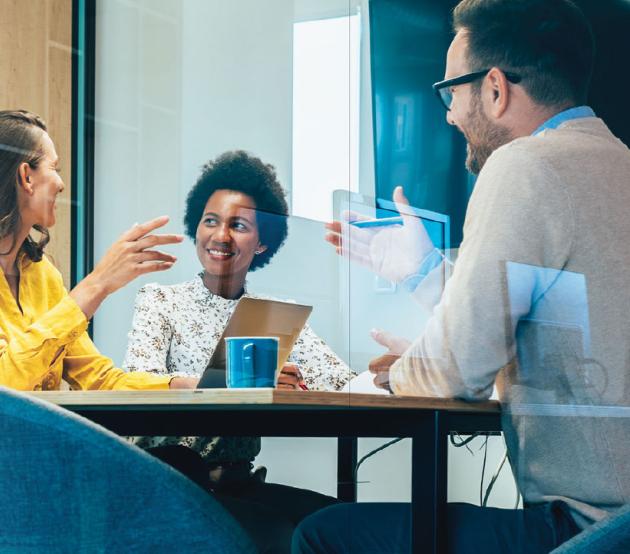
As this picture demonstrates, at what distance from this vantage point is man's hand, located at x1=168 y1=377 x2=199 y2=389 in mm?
2152

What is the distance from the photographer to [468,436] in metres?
1.66

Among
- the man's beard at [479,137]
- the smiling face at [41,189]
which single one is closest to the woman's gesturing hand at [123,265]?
the smiling face at [41,189]

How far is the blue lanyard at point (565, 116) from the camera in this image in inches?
65.2

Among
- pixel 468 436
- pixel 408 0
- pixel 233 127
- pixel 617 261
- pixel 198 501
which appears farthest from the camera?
pixel 233 127

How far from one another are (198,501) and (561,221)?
77 centimetres

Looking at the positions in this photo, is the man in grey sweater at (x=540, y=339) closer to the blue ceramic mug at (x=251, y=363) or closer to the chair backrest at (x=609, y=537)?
the blue ceramic mug at (x=251, y=363)

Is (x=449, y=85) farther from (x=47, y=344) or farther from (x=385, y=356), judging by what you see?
(x=47, y=344)

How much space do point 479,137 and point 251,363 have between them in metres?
0.68

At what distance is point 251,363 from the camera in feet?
4.65

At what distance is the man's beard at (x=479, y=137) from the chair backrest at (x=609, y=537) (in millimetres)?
883

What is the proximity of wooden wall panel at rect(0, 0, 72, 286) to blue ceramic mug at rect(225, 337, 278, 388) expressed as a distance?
1.77 m

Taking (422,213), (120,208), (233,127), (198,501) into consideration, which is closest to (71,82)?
(120,208)

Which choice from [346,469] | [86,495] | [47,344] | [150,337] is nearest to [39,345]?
[47,344]

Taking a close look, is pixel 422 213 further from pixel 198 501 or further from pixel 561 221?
pixel 198 501
